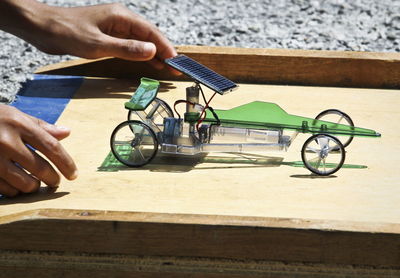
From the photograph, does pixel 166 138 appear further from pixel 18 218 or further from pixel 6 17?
pixel 6 17

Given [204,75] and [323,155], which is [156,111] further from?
[323,155]

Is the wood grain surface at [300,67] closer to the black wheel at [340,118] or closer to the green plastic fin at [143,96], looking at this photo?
the black wheel at [340,118]

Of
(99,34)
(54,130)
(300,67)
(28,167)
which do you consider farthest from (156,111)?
(300,67)

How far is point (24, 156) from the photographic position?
1716mm

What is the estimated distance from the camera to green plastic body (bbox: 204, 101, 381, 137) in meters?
1.85

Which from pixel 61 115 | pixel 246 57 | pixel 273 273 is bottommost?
pixel 273 273

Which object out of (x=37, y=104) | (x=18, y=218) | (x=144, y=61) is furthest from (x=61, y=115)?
(x=18, y=218)

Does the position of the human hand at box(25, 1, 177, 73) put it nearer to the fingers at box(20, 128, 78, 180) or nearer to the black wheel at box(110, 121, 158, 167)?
the black wheel at box(110, 121, 158, 167)

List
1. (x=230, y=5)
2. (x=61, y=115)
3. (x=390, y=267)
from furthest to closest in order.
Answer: (x=230, y=5) → (x=61, y=115) → (x=390, y=267)

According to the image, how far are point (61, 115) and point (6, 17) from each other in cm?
43

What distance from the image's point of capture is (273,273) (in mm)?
1598

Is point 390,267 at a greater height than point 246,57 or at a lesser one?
lesser

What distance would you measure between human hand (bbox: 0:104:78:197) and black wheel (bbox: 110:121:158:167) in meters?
0.15

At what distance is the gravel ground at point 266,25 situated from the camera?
11.2 feet
